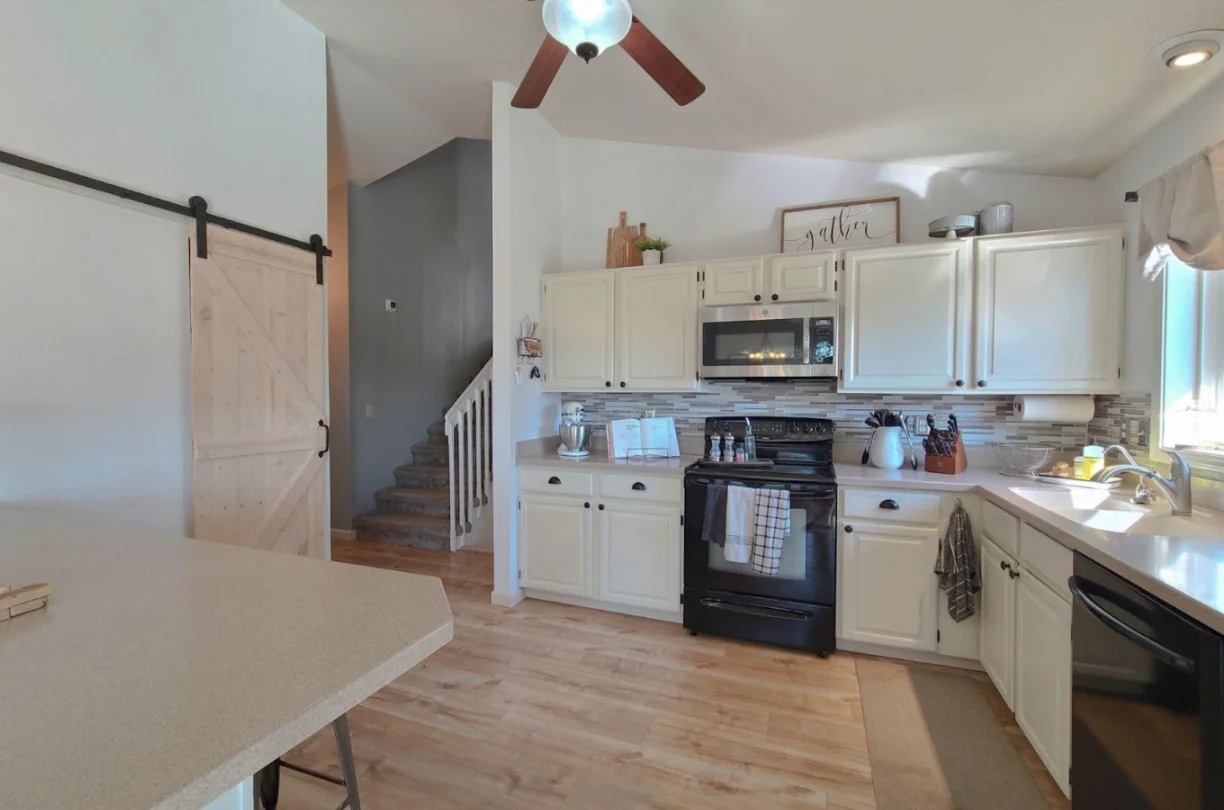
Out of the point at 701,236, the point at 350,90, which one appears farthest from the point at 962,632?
the point at 350,90

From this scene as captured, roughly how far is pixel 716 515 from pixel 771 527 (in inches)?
10.9

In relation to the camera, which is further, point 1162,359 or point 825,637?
point 825,637

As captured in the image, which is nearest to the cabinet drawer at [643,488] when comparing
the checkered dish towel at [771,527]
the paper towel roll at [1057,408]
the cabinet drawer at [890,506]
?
the checkered dish towel at [771,527]

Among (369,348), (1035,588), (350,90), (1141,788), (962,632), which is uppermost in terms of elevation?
(350,90)

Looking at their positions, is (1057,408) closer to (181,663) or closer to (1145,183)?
(1145,183)

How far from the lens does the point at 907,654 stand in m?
2.47

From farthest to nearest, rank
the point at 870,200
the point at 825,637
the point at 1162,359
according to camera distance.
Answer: the point at 870,200 → the point at 825,637 → the point at 1162,359

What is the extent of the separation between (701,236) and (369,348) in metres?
3.34

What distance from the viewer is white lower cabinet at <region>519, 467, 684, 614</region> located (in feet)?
9.27

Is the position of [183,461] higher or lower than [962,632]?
higher

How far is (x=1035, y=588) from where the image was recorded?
1.78 meters

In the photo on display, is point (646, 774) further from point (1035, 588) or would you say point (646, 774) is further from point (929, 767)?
point (1035, 588)

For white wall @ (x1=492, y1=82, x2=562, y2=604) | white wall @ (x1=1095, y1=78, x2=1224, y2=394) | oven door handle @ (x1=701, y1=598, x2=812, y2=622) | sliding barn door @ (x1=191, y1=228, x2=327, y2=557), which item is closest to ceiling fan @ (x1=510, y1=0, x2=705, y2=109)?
white wall @ (x1=492, y1=82, x2=562, y2=604)

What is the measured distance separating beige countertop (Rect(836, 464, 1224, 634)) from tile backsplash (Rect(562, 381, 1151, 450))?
26.7 inches
